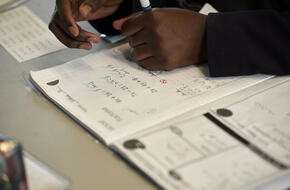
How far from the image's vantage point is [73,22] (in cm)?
96

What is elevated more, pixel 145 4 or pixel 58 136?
pixel 145 4

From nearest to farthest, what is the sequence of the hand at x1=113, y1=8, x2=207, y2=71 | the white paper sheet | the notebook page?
the white paper sheet → the notebook page → the hand at x1=113, y1=8, x2=207, y2=71

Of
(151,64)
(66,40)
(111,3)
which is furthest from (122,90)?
(111,3)

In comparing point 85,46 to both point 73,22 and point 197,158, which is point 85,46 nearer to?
point 73,22

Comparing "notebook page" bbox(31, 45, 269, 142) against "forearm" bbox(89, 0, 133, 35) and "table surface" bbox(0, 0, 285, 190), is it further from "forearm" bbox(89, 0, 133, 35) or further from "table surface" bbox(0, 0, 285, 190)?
"forearm" bbox(89, 0, 133, 35)

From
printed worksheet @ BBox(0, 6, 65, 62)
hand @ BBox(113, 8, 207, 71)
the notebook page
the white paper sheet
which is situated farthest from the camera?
printed worksheet @ BBox(0, 6, 65, 62)

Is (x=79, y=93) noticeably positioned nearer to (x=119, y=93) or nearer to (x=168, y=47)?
(x=119, y=93)

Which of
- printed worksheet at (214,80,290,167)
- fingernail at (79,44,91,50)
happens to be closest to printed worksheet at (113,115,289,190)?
printed worksheet at (214,80,290,167)

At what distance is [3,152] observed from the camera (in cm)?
54

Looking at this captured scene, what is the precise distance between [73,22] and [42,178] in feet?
1.34

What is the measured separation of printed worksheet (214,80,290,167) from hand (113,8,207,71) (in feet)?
0.56

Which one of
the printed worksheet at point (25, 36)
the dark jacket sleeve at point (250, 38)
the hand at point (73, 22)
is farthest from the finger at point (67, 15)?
the dark jacket sleeve at point (250, 38)

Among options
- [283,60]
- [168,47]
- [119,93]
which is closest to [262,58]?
[283,60]

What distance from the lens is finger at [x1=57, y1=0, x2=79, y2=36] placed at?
0.96 m
